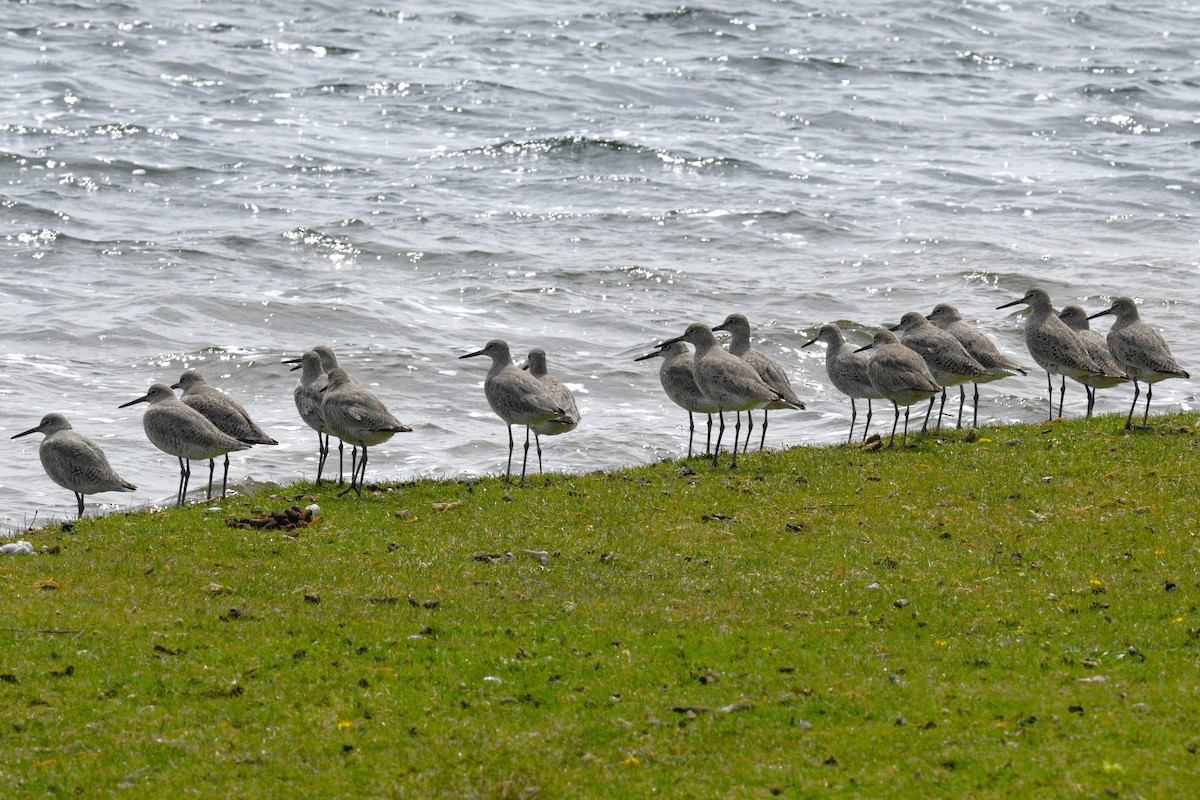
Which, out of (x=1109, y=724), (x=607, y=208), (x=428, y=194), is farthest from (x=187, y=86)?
(x=1109, y=724)

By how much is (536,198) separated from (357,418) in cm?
2682

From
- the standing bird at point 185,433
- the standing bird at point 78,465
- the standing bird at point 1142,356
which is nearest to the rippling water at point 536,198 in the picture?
the standing bird at point 78,465

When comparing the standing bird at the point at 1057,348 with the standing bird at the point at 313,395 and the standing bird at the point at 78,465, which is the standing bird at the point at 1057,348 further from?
the standing bird at the point at 78,465

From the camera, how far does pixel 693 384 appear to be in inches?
794

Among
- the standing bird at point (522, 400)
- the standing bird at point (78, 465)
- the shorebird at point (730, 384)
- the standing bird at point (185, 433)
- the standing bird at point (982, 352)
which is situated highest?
the standing bird at point (982, 352)

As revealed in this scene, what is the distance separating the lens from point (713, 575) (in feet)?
47.0

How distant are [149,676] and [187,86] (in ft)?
153

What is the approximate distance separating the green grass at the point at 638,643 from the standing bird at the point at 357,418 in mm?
990

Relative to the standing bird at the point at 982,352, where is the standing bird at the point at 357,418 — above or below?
below

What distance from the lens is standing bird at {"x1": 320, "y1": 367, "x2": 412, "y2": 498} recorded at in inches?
713

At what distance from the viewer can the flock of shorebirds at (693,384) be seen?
18.1m

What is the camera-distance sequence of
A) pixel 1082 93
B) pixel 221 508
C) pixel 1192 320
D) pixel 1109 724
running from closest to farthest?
pixel 1109 724 → pixel 221 508 → pixel 1192 320 → pixel 1082 93

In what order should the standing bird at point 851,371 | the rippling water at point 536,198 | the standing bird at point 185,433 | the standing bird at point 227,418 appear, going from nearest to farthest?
the standing bird at point 185,433 → the standing bird at point 227,418 → the standing bird at point 851,371 → the rippling water at point 536,198

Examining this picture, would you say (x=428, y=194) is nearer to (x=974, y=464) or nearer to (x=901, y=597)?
(x=974, y=464)
